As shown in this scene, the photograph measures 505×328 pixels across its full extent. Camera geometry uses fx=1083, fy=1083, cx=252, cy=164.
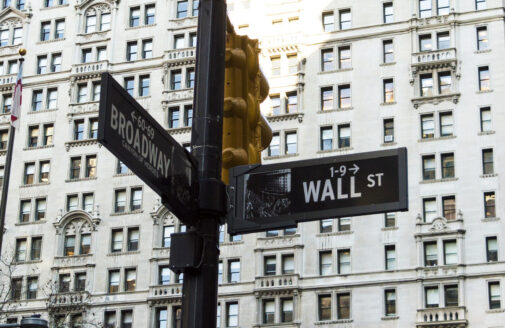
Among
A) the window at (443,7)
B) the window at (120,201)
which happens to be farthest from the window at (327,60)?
the window at (120,201)

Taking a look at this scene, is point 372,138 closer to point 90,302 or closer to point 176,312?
point 176,312

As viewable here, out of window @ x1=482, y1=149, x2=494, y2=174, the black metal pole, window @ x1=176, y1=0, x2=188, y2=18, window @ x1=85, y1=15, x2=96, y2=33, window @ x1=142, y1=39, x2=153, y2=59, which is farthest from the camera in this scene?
window @ x1=85, y1=15, x2=96, y2=33

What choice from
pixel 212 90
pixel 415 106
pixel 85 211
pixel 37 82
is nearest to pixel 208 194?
pixel 212 90

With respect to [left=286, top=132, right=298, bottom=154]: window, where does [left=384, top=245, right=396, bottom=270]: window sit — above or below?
below

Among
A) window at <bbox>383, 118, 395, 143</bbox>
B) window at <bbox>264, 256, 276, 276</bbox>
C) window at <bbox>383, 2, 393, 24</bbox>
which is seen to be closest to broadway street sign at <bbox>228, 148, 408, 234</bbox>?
window at <bbox>264, 256, 276, 276</bbox>

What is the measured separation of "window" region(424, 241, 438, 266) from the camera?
70.3 meters

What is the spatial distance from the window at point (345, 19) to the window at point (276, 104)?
6.96 m

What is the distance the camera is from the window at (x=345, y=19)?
78.8 metres

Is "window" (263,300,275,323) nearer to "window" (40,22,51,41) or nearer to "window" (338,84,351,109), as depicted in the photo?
"window" (338,84,351,109)

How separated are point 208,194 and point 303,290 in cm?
6547

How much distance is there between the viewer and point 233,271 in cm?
7525

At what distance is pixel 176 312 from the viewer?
7600cm

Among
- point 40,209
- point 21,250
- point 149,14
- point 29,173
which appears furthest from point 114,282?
point 149,14

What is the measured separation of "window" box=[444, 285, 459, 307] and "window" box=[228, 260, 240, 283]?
14.5m
